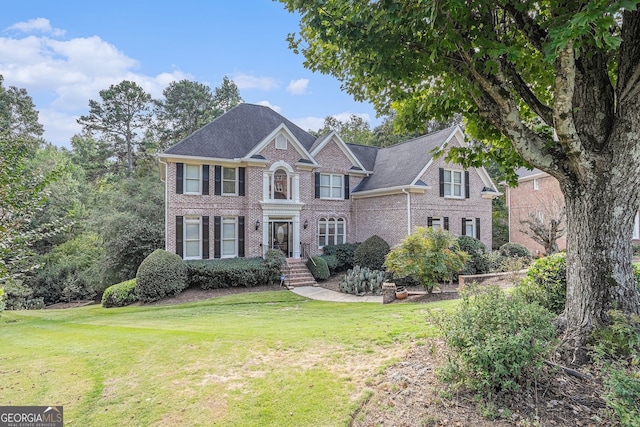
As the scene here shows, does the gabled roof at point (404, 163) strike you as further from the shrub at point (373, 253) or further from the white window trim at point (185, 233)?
the white window trim at point (185, 233)

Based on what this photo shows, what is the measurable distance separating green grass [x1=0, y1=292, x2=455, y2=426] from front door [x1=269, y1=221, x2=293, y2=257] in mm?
10177

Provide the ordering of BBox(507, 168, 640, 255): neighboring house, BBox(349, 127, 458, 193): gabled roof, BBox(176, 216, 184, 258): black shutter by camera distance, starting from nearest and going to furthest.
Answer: BBox(176, 216, 184, 258): black shutter
BBox(349, 127, 458, 193): gabled roof
BBox(507, 168, 640, 255): neighboring house

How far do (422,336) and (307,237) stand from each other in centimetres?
1387

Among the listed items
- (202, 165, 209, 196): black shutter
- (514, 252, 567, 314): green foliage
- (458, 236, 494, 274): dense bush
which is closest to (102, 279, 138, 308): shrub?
(202, 165, 209, 196): black shutter

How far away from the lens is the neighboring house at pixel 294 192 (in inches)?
675

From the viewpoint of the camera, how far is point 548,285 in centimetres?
618

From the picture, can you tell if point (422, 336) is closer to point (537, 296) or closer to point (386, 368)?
point (386, 368)

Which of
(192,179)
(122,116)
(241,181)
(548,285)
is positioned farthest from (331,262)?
(122,116)

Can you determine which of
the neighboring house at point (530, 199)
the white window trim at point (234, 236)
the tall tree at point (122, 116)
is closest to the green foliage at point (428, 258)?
the white window trim at point (234, 236)

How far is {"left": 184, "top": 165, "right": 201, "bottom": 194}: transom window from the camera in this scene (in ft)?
55.8

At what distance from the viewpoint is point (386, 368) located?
4.76 metres

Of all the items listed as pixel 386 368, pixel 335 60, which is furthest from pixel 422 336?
pixel 335 60

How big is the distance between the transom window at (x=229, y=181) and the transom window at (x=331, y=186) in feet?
17.4

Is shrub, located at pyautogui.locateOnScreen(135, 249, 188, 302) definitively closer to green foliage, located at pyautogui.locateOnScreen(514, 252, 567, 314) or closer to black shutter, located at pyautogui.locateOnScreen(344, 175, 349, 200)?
black shutter, located at pyautogui.locateOnScreen(344, 175, 349, 200)
